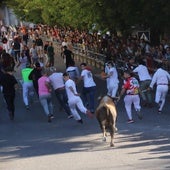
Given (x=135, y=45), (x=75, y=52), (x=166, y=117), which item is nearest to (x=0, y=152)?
(x=166, y=117)

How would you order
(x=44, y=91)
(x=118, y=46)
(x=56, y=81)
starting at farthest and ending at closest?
(x=118, y=46) < (x=56, y=81) < (x=44, y=91)

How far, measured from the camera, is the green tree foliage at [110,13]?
83.8ft

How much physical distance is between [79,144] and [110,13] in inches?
622

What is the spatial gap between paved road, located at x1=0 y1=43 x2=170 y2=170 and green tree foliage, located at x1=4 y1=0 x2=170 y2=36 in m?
7.83

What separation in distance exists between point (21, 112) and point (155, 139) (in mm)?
6230

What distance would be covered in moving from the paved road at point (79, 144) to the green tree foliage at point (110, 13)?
783cm

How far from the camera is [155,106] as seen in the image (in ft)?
63.3

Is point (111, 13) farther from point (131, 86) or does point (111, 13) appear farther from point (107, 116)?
point (107, 116)

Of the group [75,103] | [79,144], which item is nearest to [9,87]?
[75,103]

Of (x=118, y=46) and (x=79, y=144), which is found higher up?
(x=118, y=46)

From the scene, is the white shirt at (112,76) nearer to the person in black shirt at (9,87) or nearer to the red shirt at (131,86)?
the red shirt at (131,86)

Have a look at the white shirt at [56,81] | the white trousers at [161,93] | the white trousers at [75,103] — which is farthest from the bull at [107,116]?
the white trousers at [161,93]

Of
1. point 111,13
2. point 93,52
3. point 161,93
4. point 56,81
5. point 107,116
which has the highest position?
point 111,13

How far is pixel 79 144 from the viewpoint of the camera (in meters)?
14.1
